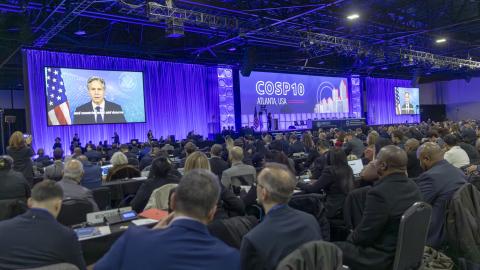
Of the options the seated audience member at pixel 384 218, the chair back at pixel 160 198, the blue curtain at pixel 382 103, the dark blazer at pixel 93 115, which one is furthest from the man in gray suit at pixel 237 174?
the blue curtain at pixel 382 103

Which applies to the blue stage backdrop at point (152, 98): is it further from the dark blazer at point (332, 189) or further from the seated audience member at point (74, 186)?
the dark blazer at point (332, 189)

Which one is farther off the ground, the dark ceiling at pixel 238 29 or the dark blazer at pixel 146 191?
the dark ceiling at pixel 238 29

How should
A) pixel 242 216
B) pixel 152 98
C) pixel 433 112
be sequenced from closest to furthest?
1. pixel 242 216
2. pixel 152 98
3. pixel 433 112

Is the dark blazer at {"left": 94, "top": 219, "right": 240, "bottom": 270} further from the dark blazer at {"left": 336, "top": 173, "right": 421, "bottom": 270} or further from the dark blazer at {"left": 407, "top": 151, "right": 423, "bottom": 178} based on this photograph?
the dark blazer at {"left": 407, "top": 151, "right": 423, "bottom": 178}

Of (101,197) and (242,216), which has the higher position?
(242,216)

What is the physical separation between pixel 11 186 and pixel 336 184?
3.82 m

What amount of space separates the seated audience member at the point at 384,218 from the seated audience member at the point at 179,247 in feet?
4.78

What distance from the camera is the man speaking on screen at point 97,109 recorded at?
14430 mm

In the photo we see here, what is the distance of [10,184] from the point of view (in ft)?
15.2

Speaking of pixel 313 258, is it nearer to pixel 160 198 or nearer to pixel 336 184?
pixel 160 198

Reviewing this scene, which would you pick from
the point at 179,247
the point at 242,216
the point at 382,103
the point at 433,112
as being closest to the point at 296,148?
the point at 242,216

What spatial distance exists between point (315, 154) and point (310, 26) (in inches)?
347

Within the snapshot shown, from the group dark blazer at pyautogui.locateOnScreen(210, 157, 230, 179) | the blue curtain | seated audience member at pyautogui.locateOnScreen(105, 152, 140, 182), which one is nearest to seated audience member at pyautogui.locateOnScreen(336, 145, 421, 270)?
dark blazer at pyautogui.locateOnScreen(210, 157, 230, 179)

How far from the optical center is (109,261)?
145 centimetres
